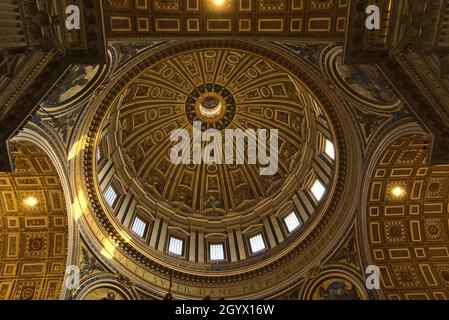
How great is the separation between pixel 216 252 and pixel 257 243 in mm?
2225

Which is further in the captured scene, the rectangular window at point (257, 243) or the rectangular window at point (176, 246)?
the rectangular window at point (257, 243)

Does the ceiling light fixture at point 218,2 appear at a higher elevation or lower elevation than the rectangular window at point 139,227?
higher

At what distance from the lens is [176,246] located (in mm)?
23344

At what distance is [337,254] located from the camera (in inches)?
722

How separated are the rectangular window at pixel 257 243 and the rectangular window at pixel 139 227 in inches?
223

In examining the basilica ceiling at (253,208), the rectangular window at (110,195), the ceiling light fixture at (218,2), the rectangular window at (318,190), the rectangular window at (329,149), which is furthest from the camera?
the rectangular window at (110,195)

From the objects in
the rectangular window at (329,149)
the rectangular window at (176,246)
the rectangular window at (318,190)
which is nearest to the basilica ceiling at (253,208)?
the rectangular window at (176,246)

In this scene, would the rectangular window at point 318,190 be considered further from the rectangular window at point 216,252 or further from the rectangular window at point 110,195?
the rectangular window at point 110,195

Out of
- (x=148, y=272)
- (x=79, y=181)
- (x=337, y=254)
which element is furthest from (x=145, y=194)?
(x=337, y=254)

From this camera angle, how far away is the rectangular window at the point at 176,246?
22812 mm

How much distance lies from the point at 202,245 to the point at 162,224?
2440 millimetres

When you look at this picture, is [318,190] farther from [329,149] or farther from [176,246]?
[176,246]

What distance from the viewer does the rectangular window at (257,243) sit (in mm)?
22922

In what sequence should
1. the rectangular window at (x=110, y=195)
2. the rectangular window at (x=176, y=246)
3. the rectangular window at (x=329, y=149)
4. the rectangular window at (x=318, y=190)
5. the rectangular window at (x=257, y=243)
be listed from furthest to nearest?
the rectangular window at (x=257, y=243) → the rectangular window at (x=176, y=246) → the rectangular window at (x=110, y=195) → the rectangular window at (x=318, y=190) → the rectangular window at (x=329, y=149)
